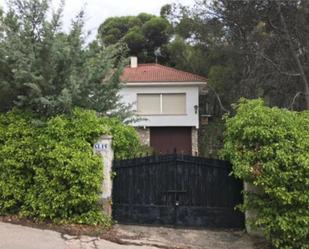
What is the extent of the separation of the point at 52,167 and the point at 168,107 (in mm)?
21280

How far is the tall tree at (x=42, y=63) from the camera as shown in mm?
9820

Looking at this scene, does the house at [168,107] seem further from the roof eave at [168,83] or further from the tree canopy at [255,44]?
the tree canopy at [255,44]

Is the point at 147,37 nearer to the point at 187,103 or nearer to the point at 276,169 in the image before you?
the point at 187,103

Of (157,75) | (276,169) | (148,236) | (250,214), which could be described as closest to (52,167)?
(148,236)

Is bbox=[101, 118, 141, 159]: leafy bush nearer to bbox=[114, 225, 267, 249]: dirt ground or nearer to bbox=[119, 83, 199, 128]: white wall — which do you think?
bbox=[114, 225, 267, 249]: dirt ground

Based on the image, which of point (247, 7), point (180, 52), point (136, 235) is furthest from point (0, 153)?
point (180, 52)

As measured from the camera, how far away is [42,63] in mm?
9945

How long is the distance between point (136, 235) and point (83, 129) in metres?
2.27

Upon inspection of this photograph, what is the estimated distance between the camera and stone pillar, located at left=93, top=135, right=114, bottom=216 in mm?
9750

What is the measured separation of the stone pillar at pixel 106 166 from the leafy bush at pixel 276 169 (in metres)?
2.46

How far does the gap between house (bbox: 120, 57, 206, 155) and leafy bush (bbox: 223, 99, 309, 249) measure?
67.3 feet

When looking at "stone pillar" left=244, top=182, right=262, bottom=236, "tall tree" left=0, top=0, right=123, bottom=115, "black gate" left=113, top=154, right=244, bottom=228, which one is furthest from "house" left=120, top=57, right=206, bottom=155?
"stone pillar" left=244, top=182, right=262, bottom=236

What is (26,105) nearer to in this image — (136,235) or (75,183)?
(75,183)

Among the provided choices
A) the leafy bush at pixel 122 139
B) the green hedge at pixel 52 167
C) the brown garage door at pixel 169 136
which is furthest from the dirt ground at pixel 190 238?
the brown garage door at pixel 169 136
